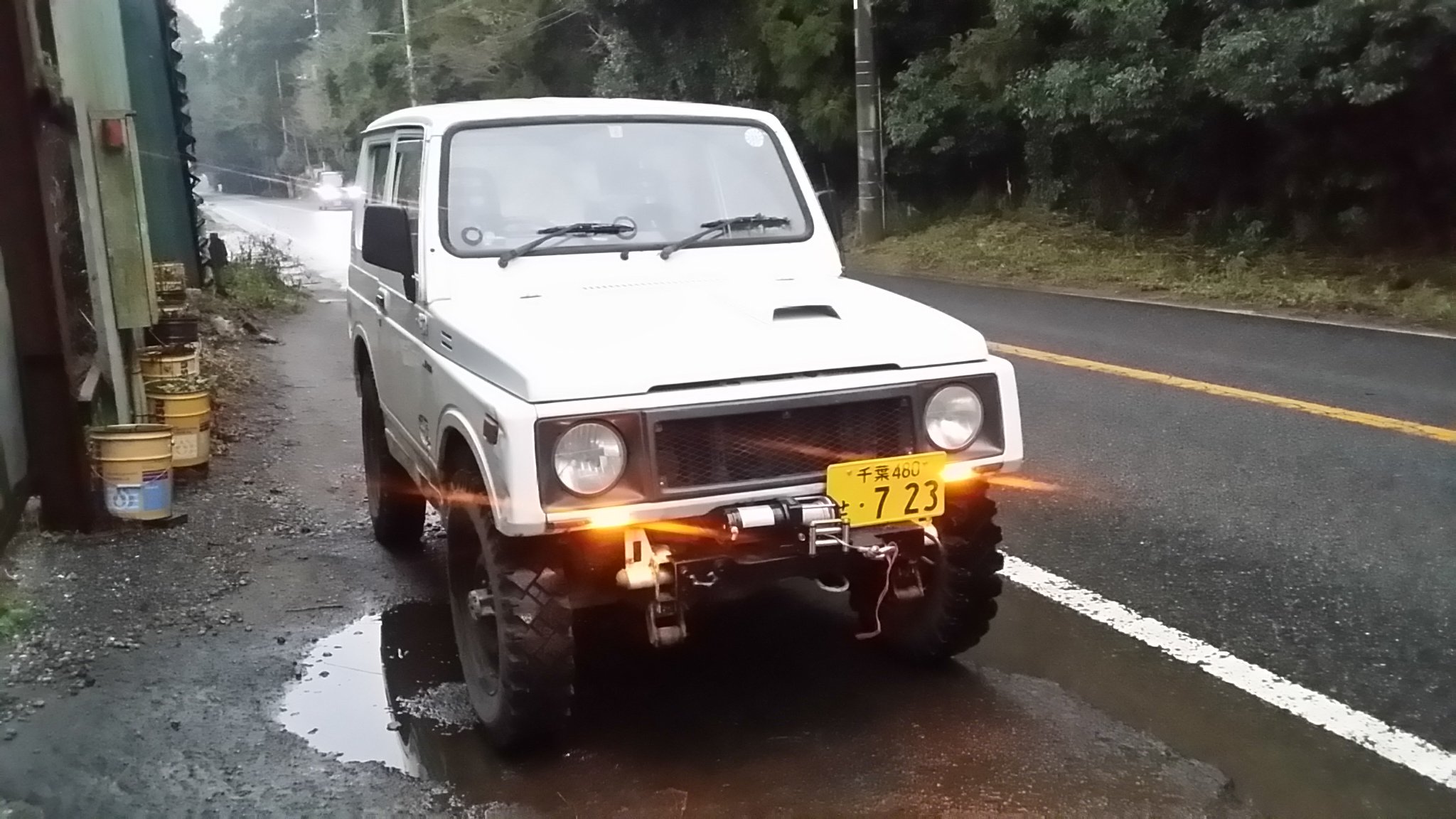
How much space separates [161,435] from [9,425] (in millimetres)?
688

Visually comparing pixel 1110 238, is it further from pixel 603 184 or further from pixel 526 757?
pixel 526 757

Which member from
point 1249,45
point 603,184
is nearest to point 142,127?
point 603,184

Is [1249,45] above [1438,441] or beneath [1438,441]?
above

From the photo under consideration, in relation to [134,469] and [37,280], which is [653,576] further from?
[37,280]

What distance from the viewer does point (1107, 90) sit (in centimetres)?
1608

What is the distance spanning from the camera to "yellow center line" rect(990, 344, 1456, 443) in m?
7.23

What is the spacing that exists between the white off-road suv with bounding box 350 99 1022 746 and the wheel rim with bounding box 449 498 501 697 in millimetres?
11

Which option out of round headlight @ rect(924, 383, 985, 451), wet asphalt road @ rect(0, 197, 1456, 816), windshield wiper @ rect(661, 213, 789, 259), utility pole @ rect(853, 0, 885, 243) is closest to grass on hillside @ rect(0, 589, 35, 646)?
wet asphalt road @ rect(0, 197, 1456, 816)

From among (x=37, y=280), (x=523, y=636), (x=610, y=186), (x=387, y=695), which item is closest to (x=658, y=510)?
(x=523, y=636)

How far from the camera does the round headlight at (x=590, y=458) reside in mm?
3434

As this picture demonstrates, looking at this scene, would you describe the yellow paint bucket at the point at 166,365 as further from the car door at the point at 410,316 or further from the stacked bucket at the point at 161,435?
the car door at the point at 410,316

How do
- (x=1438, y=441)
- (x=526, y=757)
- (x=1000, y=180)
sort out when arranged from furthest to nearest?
(x=1000, y=180), (x=1438, y=441), (x=526, y=757)

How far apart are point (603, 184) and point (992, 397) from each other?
5.78ft

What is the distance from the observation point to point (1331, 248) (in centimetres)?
1509
